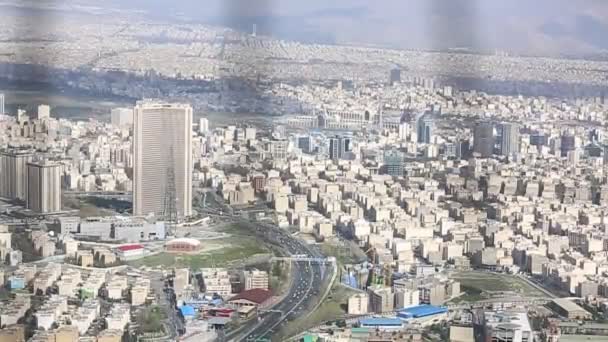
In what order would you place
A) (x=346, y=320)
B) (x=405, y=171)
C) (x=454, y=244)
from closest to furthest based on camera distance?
(x=346, y=320), (x=454, y=244), (x=405, y=171)

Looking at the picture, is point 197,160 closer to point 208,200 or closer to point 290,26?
point 208,200

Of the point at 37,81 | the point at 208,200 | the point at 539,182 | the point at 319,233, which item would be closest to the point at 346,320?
the point at 319,233

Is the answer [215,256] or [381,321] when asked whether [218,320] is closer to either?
[215,256]

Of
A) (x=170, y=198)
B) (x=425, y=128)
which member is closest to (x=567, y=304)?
(x=425, y=128)

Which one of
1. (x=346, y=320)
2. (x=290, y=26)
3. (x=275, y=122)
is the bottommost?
(x=346, y=320)

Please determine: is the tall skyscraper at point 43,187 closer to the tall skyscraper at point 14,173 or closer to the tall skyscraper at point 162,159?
the tall skyscraper at point 14,173

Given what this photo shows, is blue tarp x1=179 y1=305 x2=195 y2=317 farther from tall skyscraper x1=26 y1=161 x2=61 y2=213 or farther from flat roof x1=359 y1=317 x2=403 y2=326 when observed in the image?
tall skyscraper x1=26 y1=161 x2=61 y2=213
